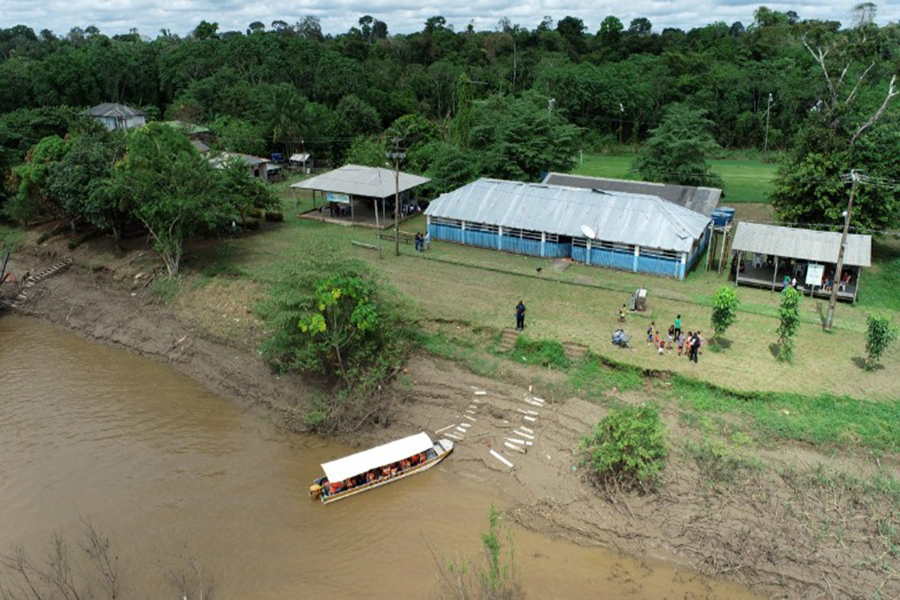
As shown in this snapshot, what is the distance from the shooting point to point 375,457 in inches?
824

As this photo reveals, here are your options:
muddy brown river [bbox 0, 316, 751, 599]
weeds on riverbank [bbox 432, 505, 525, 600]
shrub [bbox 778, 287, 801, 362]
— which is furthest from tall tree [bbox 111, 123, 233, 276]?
shrub [bbox 778, 287, 801, 362]

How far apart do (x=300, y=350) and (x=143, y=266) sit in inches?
678

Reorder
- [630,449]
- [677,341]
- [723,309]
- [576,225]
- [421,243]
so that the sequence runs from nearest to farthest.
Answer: [630,449] < [723,309] < [677,341] < [576,225] < [421,243]

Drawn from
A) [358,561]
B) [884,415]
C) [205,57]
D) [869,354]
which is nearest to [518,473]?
[358,561]

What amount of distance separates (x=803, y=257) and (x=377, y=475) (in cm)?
2233

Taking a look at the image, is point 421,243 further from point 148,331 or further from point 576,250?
point 148,331

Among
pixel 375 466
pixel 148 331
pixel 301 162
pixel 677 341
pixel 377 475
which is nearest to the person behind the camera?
pixel 375 466

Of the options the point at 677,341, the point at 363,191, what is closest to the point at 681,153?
the point at 363,191

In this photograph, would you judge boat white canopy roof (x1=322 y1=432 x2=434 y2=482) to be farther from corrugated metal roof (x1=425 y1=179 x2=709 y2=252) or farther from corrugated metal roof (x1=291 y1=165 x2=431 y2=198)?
corrugated metal roof (x1=291 y1=165 x2=431 y2=198)

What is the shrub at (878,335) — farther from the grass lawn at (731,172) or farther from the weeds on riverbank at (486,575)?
the grass lawn at (731,172)

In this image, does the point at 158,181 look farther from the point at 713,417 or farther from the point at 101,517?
the point at 713,417

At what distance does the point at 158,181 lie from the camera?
34188mm

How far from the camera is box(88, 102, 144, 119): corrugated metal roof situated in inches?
2539

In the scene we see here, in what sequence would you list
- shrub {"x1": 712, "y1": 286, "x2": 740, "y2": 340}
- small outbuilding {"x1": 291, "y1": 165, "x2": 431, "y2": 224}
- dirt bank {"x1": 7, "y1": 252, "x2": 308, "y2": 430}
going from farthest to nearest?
small outbuilding {"x1": 291, "y1": 165, "x2": 431, "y2": 224}, dirt bank {"x1": 7, "y1": 252, "x2": 308, "y2": 430}, shrub {"x1": 712, "y1": 286, "x2": 740, "y2": 340}
